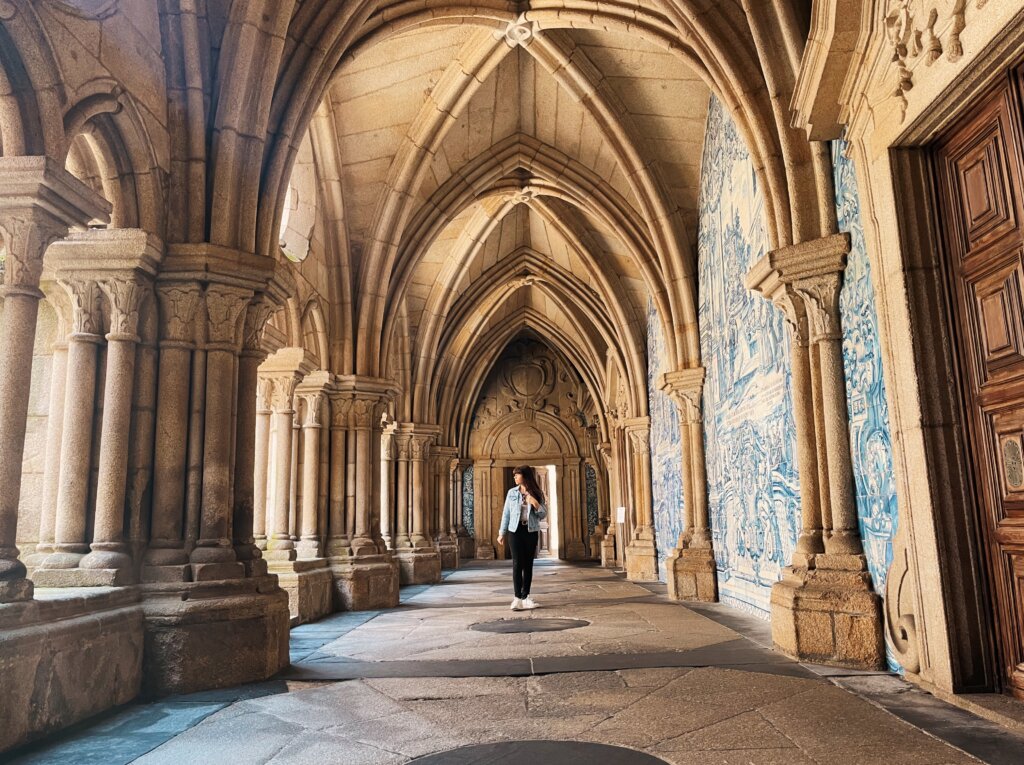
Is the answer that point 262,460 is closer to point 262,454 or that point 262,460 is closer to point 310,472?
point 262,454

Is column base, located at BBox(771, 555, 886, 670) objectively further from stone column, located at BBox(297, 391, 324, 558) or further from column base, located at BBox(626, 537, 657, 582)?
column base, located at BBox(626, 537, 657, 582)

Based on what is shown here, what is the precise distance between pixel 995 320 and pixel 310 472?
6.70 m

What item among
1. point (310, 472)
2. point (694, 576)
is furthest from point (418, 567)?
point (694, 576)

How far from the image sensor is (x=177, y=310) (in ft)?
15.2

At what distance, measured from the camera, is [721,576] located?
808cm

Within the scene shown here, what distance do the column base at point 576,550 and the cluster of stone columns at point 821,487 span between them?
15894 mm

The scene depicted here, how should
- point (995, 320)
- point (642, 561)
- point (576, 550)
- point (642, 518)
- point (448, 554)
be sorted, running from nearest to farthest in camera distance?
point (995, 320) → point (642, 561) → point (642, 518) → point (448, 554) → point (576, 550)

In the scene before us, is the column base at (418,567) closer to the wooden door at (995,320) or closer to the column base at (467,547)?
the column base at (467,547)

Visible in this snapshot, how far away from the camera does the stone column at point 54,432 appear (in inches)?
183

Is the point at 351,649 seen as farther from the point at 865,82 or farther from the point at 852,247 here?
the point at 865,82

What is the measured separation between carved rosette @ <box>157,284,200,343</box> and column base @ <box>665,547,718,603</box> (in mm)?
5709

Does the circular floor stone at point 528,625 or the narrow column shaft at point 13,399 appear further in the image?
the circular floor stone at point 528,625

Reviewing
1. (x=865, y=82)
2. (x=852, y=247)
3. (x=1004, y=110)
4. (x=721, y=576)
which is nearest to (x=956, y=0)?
(x=1004, y=110)

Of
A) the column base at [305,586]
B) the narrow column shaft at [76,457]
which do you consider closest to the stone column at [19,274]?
the narrow column shaft at [76,457]
